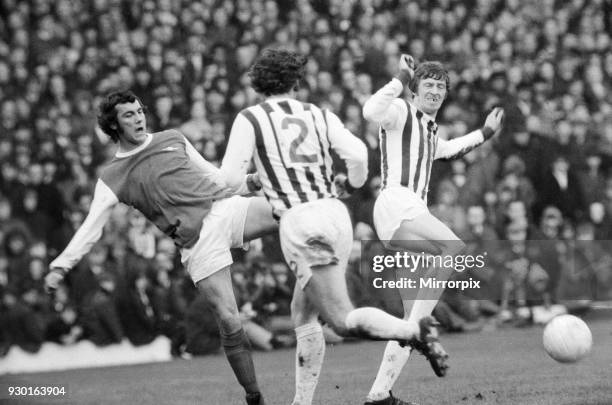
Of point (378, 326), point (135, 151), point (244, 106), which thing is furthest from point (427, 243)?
point (244, 106)

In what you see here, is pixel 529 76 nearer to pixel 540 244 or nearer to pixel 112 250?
pixel 540 244

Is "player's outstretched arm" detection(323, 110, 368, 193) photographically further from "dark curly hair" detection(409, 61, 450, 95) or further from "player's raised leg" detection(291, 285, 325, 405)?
"dark curly hair" detection(409, 61, 450, 95)

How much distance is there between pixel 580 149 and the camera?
16.5 metres

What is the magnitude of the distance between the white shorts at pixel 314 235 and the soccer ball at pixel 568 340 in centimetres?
202

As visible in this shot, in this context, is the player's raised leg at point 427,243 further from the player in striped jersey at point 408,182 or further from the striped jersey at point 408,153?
the striped jersey at point 408,153

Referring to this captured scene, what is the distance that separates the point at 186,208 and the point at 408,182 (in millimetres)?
1697

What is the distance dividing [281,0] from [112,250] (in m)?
5.52

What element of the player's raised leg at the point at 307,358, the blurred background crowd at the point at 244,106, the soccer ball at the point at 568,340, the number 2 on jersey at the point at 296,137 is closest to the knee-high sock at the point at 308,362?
the player's raised leg at the point at 307,358

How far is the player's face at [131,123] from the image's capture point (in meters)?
8.63

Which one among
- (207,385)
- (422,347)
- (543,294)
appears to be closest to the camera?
(422,347)

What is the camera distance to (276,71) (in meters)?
7.55

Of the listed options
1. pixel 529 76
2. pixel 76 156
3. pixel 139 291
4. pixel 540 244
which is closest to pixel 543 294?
pixel 540 244

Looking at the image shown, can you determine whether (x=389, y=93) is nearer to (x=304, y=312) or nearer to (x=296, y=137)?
(x=296, y=137)

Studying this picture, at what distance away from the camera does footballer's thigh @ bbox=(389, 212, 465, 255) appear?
28.0 ft
